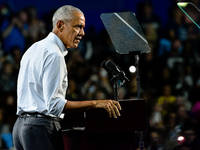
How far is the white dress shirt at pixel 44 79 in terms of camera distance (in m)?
2.17

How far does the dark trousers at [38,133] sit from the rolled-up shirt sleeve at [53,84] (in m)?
0.15

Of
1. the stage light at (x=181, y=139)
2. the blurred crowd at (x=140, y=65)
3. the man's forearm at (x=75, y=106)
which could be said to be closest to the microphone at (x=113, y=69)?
the man's forearm at (x=75, y=106)

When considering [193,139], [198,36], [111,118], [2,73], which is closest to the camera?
[111,118]

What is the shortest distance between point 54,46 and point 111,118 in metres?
0.53

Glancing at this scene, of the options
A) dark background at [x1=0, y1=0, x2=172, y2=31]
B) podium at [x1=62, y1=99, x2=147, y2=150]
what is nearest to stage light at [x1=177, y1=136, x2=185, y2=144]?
podium at [x1=62, y1=99, x2=147, y2=150]

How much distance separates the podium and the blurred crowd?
3.13 metres

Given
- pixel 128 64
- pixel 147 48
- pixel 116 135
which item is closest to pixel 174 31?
pixel 128 64

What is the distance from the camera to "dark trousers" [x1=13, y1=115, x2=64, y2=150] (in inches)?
89.7

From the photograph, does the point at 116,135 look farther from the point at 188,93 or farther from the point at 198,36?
the point at 198,36

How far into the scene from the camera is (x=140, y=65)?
629cm

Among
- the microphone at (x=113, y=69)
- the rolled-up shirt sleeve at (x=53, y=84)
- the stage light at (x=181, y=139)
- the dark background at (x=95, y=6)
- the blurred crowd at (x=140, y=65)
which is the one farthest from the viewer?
the dark background at (x=95, y=6)

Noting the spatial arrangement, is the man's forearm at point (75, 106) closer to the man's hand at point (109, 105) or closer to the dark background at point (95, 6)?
the man's hand at point (109, 105)

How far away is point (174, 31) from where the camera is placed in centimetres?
668

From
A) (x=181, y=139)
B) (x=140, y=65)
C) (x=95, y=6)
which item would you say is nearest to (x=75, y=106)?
(x=181, y=139)
